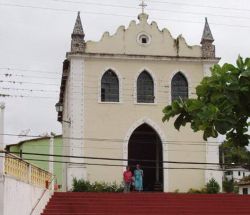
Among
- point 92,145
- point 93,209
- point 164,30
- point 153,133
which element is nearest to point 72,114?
point 92,145

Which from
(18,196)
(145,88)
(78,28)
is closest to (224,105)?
A: (18,196)

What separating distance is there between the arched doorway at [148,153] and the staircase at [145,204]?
24.2 ft

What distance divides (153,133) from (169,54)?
3.98 meters

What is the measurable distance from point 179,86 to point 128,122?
128 inches

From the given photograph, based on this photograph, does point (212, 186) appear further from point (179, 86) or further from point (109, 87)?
point (109, 87)

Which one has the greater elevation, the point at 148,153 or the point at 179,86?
the point at 179,86

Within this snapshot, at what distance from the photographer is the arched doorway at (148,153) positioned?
30.2 metres

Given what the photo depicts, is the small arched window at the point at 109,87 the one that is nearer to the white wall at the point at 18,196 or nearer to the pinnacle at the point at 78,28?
the pinnacle at the point at 78,28

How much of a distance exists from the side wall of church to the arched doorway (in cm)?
82

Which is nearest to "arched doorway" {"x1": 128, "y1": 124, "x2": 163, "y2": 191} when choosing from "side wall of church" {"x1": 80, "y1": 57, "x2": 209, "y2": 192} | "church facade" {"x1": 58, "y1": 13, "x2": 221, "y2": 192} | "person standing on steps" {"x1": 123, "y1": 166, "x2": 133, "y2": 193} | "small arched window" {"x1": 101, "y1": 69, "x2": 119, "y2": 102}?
"church facade" {"x1": 58, "y1": 13, "x2": 221, "y2": 192}

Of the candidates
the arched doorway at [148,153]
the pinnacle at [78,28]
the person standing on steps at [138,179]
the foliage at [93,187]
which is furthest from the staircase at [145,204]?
the pinnacle at [78,28]

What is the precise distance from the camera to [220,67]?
5.27 m

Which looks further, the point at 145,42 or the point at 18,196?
the point at 145,42

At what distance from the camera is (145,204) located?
70.2ft
